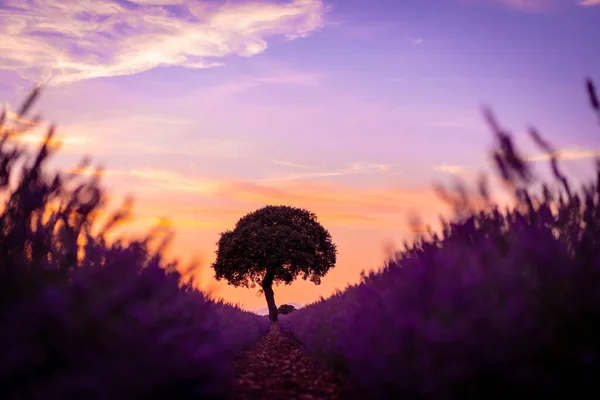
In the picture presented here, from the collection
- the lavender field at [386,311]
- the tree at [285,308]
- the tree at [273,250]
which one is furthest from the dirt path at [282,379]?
the tree at [285,308]

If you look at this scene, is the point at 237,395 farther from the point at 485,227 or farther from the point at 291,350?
the point at 291,350

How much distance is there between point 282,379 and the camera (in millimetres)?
7406

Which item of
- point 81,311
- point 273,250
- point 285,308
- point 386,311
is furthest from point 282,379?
point 285,308

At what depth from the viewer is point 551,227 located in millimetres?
5566

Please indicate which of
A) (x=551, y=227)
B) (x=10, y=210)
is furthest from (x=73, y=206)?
(x=551, y=227)

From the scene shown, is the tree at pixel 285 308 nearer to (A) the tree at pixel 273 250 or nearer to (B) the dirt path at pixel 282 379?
(A) the tree at pixel 273 250

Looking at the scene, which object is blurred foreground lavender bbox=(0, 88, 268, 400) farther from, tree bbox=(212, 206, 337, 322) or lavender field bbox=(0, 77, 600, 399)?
tree bbox=(212, 206, 337, 322)

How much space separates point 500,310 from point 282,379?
4.14 metres

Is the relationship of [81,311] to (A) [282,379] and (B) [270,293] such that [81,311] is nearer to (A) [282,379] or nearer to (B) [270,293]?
(A) [282,379]

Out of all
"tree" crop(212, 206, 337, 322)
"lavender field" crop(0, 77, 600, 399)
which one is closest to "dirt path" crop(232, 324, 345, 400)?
"lavender field" crop(0, 77, 600, 399)

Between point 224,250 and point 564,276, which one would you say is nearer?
point 564,276

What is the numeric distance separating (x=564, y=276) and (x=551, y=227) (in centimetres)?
137

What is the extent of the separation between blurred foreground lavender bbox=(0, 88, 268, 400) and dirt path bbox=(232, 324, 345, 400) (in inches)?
25.4

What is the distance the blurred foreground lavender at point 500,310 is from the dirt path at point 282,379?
2.84 ft
